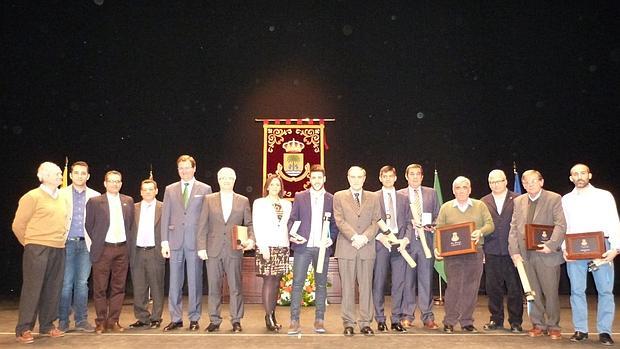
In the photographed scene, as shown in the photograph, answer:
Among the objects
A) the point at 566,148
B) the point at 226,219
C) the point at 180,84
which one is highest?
the point at 180,84

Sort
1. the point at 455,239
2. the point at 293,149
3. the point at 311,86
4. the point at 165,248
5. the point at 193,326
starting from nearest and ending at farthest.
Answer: the point at 455,239, the point at 193,326, the point at 165,248, the point at 293,149, the point at 311,86

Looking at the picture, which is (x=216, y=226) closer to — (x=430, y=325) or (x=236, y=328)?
(x=236, y=328)

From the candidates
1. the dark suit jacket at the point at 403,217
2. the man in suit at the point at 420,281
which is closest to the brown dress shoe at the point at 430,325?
the man in suit at the point at 420,281

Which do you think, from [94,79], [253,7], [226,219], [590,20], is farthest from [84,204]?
[590,20]

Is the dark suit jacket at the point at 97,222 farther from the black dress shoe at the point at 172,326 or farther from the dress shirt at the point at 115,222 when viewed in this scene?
the black dress shoe at the point at 172,326

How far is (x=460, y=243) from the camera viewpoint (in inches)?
181

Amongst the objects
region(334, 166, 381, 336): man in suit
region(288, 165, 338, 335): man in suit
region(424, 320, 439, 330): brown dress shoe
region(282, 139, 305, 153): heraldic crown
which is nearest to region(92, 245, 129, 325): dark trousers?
region(288, 165, 338, 335): man in suit

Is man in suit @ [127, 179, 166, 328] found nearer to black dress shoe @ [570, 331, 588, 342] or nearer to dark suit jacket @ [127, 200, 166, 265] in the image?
dark suit jacket @ [127, 200, 166, 265]

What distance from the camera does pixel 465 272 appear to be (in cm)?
471

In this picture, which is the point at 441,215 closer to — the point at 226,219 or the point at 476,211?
the point at 476,211

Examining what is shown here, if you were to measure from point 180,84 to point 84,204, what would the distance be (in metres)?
4.56

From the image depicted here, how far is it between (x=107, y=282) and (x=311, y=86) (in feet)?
17.7

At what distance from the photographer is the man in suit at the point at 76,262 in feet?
15.8

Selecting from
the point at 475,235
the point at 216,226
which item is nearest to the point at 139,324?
the point at 216,226
